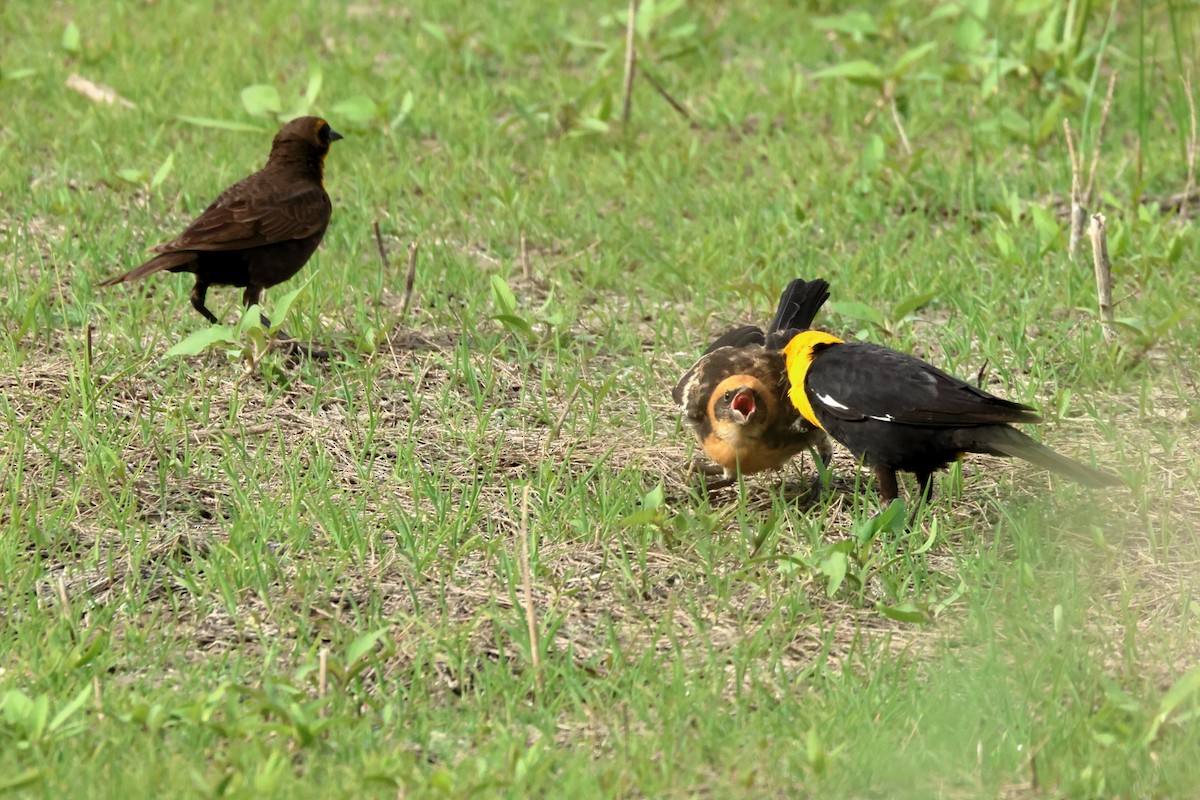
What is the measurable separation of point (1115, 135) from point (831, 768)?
21.1 feet

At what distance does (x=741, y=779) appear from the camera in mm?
3744

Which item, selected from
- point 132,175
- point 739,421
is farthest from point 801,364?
point 132,175

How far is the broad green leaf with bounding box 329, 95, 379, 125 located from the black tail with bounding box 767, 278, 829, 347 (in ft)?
11.5

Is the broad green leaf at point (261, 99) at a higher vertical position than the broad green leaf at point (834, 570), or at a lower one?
higher

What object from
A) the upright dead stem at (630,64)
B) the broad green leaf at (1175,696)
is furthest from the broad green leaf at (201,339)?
the upright dead stem at (630,64)

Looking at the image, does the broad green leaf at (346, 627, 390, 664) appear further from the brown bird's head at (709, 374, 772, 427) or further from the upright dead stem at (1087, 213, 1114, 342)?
the upright dead stem at (1087, 213, 1114, 342)

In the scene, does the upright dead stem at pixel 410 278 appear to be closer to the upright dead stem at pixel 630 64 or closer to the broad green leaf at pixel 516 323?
the broad green leaf at pixel 516 323

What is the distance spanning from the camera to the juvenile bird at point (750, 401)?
5.38m

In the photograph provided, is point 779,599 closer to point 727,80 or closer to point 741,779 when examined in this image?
point 741,779

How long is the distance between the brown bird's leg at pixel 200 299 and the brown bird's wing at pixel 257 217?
0.74ft

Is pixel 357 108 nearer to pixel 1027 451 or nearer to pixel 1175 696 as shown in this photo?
pixel 1027 451

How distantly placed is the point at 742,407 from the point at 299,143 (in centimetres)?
280

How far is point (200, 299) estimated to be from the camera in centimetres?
645

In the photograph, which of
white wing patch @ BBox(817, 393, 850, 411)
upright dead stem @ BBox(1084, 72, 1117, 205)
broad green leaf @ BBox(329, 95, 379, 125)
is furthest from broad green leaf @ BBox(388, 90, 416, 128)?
white wing patch @ BBox(817, 393, 850, 411)
